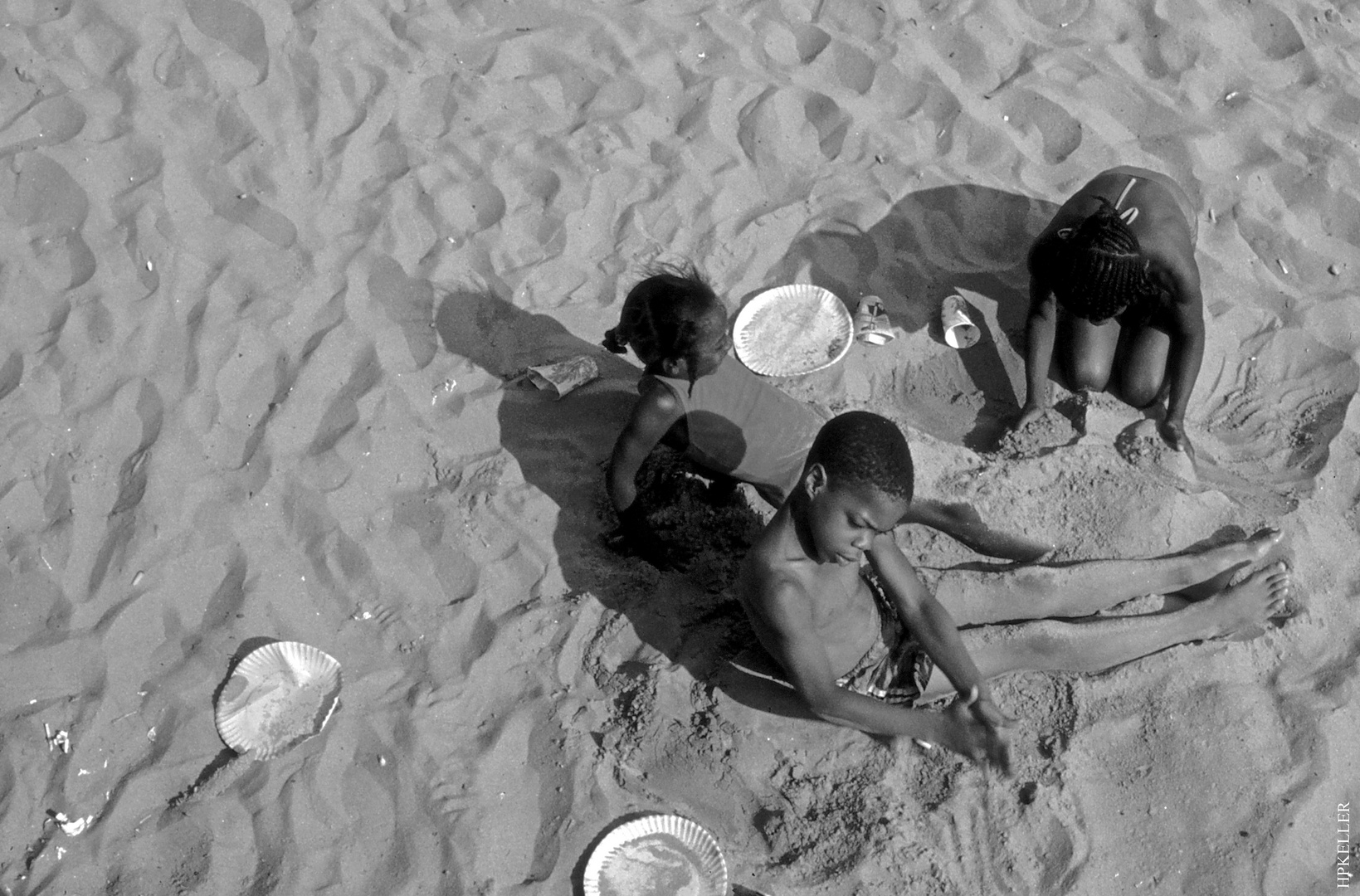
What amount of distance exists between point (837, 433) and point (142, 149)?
11.3 feet

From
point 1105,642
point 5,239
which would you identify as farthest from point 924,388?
point 5,239

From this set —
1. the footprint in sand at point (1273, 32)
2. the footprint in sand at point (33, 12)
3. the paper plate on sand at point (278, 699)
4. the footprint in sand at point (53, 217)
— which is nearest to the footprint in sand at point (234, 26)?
the footprint in sand at point (33, 12)

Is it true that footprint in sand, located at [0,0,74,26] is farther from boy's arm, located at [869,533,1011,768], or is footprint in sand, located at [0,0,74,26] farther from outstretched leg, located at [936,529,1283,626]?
outstretched leg, located at [936,529,1283,626]

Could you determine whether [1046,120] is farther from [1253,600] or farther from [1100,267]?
[1253,600]

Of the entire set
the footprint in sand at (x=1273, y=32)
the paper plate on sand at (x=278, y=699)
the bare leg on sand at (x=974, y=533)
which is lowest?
the paper plate on sand at (x=278, y=699)

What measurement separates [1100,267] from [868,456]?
145cm

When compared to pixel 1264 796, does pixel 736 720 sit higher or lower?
lower

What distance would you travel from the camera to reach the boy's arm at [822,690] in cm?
295

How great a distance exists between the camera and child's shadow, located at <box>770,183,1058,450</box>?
4.33m

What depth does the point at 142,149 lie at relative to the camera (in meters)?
4.52

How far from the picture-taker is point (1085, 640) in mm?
3363

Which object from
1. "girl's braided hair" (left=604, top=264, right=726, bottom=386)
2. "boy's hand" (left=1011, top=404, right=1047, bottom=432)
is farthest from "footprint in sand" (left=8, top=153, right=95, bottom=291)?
"boy's hand" (left=1011, top=404, right=1047, bottom=432)

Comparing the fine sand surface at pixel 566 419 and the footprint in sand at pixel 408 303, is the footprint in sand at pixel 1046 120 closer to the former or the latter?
the fine sand surface at pixel 566 419

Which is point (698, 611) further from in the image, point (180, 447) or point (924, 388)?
point (180, 447)
